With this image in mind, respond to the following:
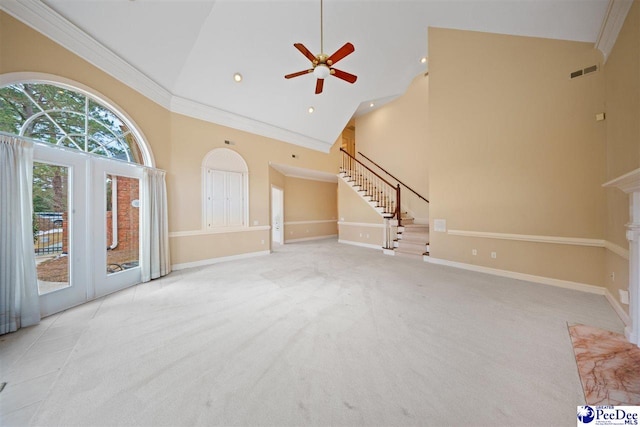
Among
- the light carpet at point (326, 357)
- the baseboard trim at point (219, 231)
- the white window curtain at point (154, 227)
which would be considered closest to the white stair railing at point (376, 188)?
the light carpet at point (326, 357)

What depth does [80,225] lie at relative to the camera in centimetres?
316

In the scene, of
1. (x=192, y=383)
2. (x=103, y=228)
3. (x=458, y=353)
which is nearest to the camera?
(x=192, y=383)

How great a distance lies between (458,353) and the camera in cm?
210

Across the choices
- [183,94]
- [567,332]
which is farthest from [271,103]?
[567,332]

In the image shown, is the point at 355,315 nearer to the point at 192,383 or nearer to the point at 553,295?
the point at 192,383

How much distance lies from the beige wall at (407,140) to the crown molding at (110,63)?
4.37 m

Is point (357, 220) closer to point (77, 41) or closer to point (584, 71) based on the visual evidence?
point (584, 71)

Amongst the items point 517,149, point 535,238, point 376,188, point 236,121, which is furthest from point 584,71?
point 236,121

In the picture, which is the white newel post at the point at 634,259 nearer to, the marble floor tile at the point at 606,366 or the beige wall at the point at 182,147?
the marble floor tile at the point at 606,366

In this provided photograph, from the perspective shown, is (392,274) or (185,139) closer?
(392,274)

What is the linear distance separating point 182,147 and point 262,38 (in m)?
2.93

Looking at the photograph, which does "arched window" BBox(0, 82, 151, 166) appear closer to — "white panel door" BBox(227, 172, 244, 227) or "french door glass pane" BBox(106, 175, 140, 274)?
"french door glass pane" BBox(106, 175, 140, 274)

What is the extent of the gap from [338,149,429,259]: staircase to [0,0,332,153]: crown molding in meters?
3.52

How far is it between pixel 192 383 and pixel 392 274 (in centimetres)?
384
